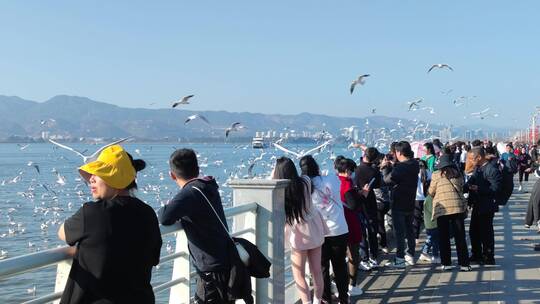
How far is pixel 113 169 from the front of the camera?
3.09 meters

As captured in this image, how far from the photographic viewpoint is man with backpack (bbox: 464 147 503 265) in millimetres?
8539

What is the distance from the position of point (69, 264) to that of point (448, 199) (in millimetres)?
6194

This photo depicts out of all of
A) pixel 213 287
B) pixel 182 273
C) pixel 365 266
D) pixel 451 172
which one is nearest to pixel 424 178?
pixel 451 172

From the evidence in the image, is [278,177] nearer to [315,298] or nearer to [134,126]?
[315,298]

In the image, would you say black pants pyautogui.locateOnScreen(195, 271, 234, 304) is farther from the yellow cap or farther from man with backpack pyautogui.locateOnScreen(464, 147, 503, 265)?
man with backpack pyautogui.locateOnScreen(464, 147, 503, 265)

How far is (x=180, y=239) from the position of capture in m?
4.79

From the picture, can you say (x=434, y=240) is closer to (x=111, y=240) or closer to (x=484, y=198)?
(x=484, y=198)

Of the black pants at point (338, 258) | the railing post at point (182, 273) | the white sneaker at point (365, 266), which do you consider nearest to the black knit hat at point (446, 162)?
the white sneaker at point (365, 266)

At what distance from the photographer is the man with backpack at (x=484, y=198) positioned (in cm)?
854

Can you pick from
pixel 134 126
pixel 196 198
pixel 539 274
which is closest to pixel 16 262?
pixel 196 198

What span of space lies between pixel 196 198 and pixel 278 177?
185 cm

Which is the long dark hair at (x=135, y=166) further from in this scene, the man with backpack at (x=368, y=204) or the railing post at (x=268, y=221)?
the man with backpack at (x=368, y=204)

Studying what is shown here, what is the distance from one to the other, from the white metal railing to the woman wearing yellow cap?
126 millimetres

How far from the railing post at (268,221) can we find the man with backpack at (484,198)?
404 centimetres
